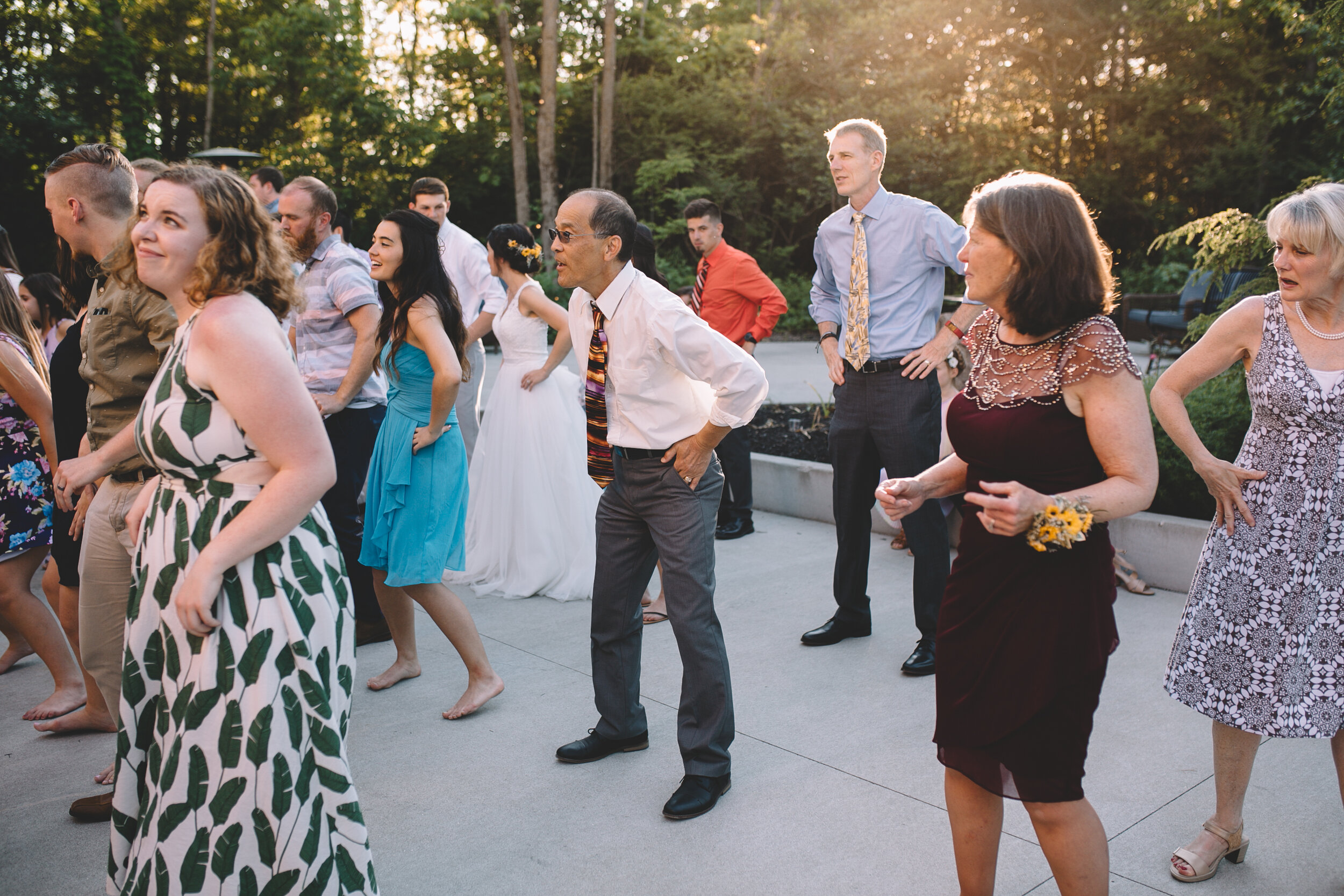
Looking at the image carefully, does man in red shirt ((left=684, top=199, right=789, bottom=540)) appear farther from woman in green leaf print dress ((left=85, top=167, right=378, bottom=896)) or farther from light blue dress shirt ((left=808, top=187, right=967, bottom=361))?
woman in green leaf print dress ((left=85, top=167, right=378, bottom=896))

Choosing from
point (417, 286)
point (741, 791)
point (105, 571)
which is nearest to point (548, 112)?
point (417, 286)

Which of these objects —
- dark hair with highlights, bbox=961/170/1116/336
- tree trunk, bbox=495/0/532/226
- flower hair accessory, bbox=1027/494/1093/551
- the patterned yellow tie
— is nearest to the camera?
flower hair accessory, bbox=1027/494/1093/551

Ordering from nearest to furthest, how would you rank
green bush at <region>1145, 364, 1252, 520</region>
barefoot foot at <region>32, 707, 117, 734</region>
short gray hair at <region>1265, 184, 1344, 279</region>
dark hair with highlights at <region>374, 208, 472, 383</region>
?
short gray hair at <region>1265, 184, 1344, 279</region> < barefoot foot at <region>32, 707, 117, 734</region> < dark hair with highlights at <region>374, 208, 472, 383</region> < green bush at <region>1145, 364, 1252, 520</region>

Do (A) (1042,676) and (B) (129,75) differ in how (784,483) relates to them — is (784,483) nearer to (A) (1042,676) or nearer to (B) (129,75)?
(A) (1042,676)

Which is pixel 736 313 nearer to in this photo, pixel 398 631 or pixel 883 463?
pixel 883 463

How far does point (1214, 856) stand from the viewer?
9.34 feet

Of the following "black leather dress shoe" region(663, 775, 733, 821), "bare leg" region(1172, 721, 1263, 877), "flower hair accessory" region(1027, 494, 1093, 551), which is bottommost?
"black leather dress shoe" region(663, 775, 733, 821)

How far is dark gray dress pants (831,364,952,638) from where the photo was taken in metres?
4.44

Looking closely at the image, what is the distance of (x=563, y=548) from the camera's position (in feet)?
18.8

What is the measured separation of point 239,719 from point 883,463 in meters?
3.15

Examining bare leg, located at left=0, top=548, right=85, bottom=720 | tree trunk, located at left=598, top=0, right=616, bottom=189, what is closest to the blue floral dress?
bare leg, located at left=0, top=548, right=85, bottom=720

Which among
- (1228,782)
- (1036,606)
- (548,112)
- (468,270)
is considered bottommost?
(1228,782)

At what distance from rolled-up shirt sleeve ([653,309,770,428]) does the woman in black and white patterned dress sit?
47.4 inches

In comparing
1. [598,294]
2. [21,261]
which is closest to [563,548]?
[598,294]
